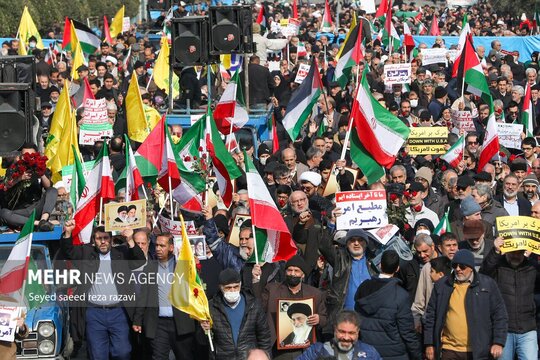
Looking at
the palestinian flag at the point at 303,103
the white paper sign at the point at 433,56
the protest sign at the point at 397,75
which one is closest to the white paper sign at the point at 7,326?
the palestinian flag at the point at 303,103

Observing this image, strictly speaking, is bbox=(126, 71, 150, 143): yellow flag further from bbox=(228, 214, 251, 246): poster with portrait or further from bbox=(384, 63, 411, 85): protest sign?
bbox=(384, 63, 411, 85): protest sign

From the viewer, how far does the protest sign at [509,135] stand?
63.2ft

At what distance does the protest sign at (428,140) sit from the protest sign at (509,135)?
108 centimetres

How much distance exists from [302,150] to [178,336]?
22.4 ft

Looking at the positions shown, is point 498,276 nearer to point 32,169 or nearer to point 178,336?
point 178,336

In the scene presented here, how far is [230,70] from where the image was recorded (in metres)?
26.5

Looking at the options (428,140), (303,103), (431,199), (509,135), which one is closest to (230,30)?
(303,103)

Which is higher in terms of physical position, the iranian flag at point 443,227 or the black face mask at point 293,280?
the black face mask at point 293,280

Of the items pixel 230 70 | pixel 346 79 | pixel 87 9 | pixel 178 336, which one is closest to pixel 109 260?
pixel 178 336

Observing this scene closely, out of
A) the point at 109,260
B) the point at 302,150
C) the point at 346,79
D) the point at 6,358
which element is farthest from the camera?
the point at 346,79

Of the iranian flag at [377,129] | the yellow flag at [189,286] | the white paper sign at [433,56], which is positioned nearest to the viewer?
the yellow flag at [189,286]

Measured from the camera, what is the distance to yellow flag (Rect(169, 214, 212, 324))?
39.8ft

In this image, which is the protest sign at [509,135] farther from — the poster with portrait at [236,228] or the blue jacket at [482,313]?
the blue jacket at [482,313]

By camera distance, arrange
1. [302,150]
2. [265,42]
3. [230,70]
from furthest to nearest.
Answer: [265,42] < [230,70] < [302,150]
